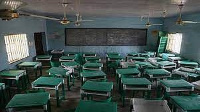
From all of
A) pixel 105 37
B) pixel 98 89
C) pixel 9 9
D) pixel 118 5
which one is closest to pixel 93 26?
pixel 105 37

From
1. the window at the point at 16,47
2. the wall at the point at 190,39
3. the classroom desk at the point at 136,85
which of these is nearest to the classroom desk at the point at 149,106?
the classroom desk at the point at 136,85

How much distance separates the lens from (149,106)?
3625 mm

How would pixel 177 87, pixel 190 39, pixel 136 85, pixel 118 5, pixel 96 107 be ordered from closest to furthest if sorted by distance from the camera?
pixel 96 107 → pixel 177 87 → pixel 136 85 → pixel 118 5 → pixel 190 39

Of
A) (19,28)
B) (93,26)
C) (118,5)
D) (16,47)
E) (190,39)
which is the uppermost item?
(118,5)

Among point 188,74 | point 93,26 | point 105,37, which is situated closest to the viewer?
point 188,74

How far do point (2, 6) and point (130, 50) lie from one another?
11069mm

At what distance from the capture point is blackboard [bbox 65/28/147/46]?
1223 cm

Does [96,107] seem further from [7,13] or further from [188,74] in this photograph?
[188,74]

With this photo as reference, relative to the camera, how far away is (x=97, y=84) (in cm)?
490

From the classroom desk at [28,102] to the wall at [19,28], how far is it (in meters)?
3.34

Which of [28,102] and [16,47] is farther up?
[16,47]

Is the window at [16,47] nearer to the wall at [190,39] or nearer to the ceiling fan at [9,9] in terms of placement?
the ceiling fan at [9,9]

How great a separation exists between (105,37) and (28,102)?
913cm

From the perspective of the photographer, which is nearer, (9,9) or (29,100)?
(9,9)
